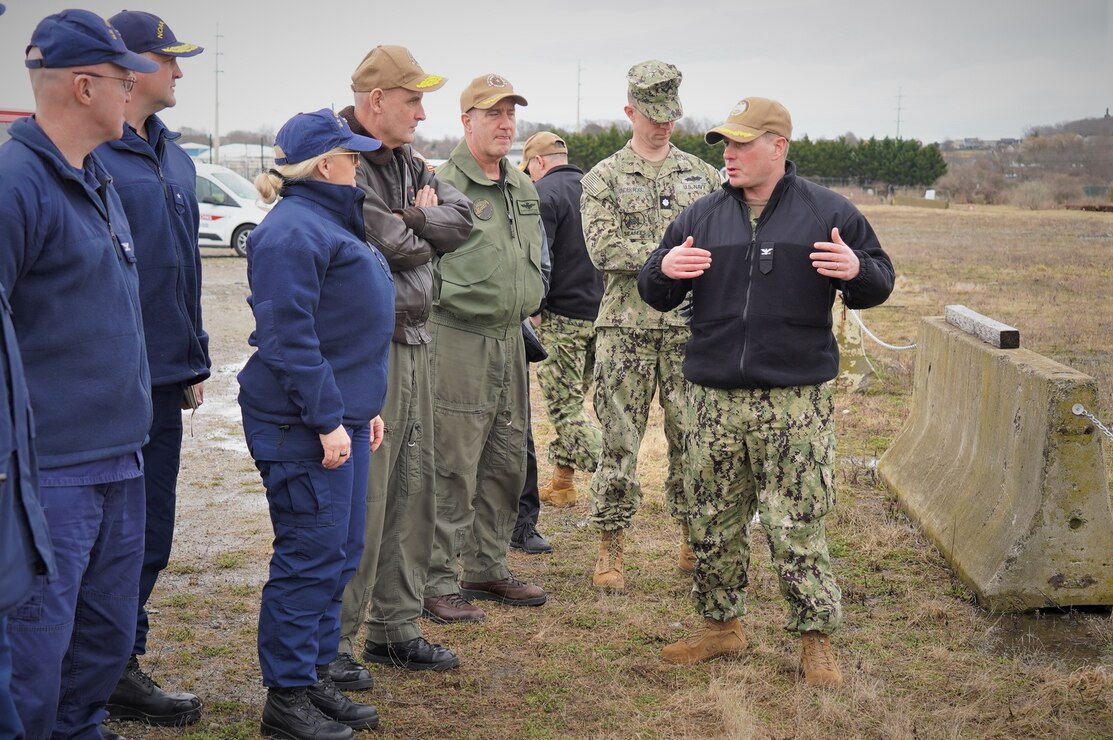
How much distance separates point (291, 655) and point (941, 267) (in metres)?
22.2

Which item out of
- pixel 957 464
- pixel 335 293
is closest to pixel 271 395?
pixel 335 293

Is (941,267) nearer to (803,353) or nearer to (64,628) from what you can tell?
(803,353)

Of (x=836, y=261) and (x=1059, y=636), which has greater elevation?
(x=836, y=261)

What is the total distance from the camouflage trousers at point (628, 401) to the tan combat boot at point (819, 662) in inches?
53.0

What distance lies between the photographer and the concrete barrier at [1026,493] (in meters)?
5.06

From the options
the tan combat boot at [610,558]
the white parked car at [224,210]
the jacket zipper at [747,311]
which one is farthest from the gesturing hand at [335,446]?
the white parked car at [224,210]

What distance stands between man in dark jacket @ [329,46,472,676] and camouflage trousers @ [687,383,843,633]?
118 centimetres

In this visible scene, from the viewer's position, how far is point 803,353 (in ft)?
14.8

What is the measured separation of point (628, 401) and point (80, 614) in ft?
10.2

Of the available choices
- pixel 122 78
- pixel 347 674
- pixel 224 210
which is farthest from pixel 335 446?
pixel 224 210

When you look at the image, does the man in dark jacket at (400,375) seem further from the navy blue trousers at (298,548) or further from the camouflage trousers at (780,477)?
the camouflage trousers at (780,477)

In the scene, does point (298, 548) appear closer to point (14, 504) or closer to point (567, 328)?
A: point (14, 504)

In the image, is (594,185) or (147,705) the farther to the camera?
(594,185)

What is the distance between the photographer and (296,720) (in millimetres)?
3873
